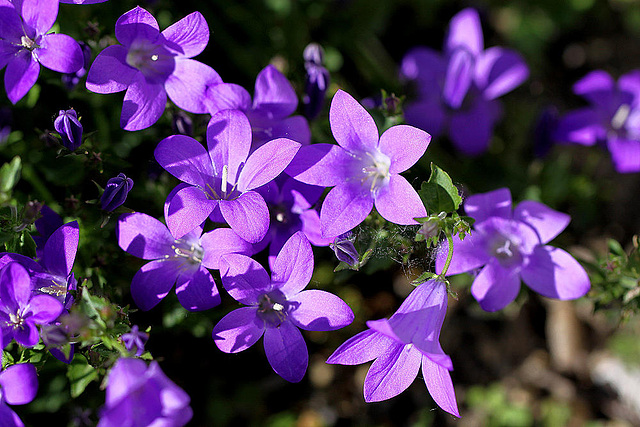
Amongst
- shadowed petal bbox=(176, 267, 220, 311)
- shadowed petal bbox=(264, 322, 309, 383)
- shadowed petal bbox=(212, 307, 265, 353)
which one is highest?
shadowed petal bbox=(176, 267, 220, 311)

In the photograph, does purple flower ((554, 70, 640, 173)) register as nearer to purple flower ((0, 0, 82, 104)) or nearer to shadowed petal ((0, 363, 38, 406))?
purple flower ((0, 0, 82, 104))

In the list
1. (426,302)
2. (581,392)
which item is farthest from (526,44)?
(426,302)

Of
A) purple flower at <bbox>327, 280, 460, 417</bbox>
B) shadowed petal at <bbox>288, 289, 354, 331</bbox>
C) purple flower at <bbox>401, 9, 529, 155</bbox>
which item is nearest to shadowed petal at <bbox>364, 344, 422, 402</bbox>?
purple flower at <bbox>327, 280, 460, 417</bbox>

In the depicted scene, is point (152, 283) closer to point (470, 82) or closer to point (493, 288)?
point (493, 288)

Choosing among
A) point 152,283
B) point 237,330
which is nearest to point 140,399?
point 237,330

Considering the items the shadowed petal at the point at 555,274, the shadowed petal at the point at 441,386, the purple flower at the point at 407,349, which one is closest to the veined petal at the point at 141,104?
the purple flower at the point at 407,349

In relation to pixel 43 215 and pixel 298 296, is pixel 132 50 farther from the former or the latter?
pixel 298 296

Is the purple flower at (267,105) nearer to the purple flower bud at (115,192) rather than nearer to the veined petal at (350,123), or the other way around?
the veined petal at (350,123)
